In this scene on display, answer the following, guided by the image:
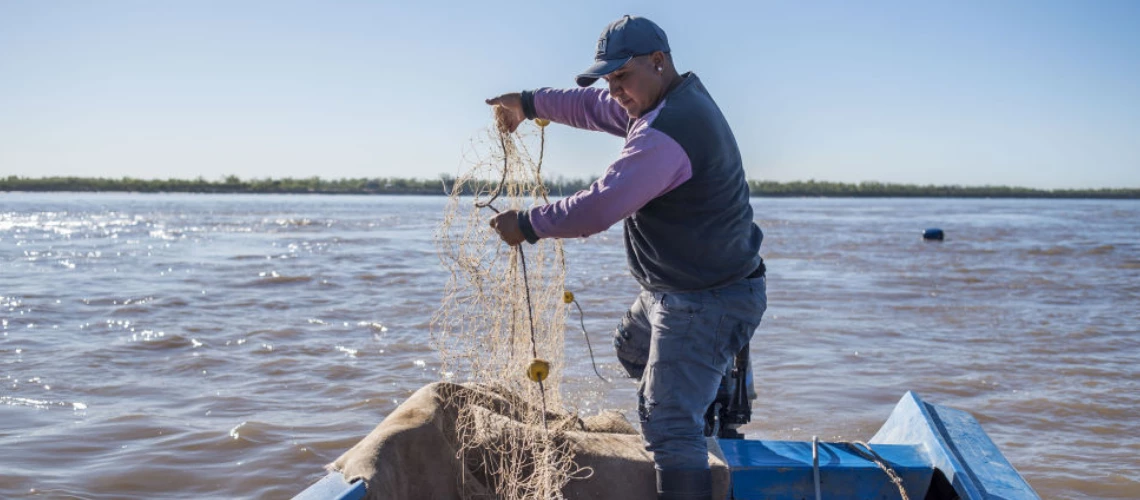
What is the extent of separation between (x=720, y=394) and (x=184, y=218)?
2469cm

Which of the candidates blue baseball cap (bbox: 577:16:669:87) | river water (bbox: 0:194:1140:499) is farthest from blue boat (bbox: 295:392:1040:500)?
river water (bbox: 0:194:1140:499)

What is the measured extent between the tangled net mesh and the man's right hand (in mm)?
36

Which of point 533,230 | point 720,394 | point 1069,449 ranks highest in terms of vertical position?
point 533,230

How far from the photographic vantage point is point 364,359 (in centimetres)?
723

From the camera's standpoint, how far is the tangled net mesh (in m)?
3.14

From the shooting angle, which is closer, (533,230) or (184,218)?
(533,230)

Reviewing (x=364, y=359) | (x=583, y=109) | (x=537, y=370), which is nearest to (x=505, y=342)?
(x=537, y=370)

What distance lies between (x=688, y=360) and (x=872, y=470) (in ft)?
2.84

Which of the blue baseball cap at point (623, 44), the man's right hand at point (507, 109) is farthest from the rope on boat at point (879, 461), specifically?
the man's right hand at point (507, 109)

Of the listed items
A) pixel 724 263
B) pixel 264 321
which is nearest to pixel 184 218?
pixel 264 321

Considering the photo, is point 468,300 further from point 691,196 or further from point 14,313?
point 14,313

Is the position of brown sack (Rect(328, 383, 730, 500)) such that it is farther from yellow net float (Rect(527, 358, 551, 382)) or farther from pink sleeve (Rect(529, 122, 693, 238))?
pink sleeve (Rect(529, 122, 693, 238))

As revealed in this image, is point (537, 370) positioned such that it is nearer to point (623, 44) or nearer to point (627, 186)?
point (627, 186)

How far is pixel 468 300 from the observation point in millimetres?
3621
